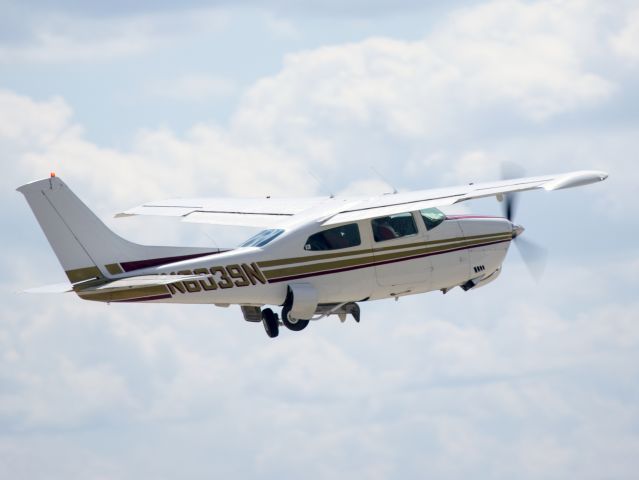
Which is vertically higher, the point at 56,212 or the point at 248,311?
the point at 56,212

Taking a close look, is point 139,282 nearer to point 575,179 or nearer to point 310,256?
point 310,256

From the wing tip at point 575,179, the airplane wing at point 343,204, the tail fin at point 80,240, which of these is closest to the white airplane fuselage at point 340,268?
the tail fin at point 80,240

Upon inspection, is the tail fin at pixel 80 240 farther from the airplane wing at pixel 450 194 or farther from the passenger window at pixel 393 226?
the passenger window at pixel 393 226

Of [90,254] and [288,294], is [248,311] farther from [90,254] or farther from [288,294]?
[90,254]

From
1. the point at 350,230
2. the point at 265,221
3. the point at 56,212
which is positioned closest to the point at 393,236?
the point at 350,230

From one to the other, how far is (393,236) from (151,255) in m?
5.65

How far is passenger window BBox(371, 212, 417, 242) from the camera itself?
4459cm

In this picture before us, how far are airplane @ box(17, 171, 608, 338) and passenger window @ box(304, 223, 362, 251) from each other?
0.07 feet

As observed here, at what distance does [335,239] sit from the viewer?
44.2 metres

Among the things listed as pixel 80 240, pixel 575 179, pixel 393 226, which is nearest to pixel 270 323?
pixel 393 226

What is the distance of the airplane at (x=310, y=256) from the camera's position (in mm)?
42719

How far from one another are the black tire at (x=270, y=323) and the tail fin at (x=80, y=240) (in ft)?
8.55

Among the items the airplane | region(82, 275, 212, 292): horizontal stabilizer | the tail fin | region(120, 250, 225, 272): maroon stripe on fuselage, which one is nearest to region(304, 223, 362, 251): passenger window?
the airplane

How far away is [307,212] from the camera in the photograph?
45938 millimetres
